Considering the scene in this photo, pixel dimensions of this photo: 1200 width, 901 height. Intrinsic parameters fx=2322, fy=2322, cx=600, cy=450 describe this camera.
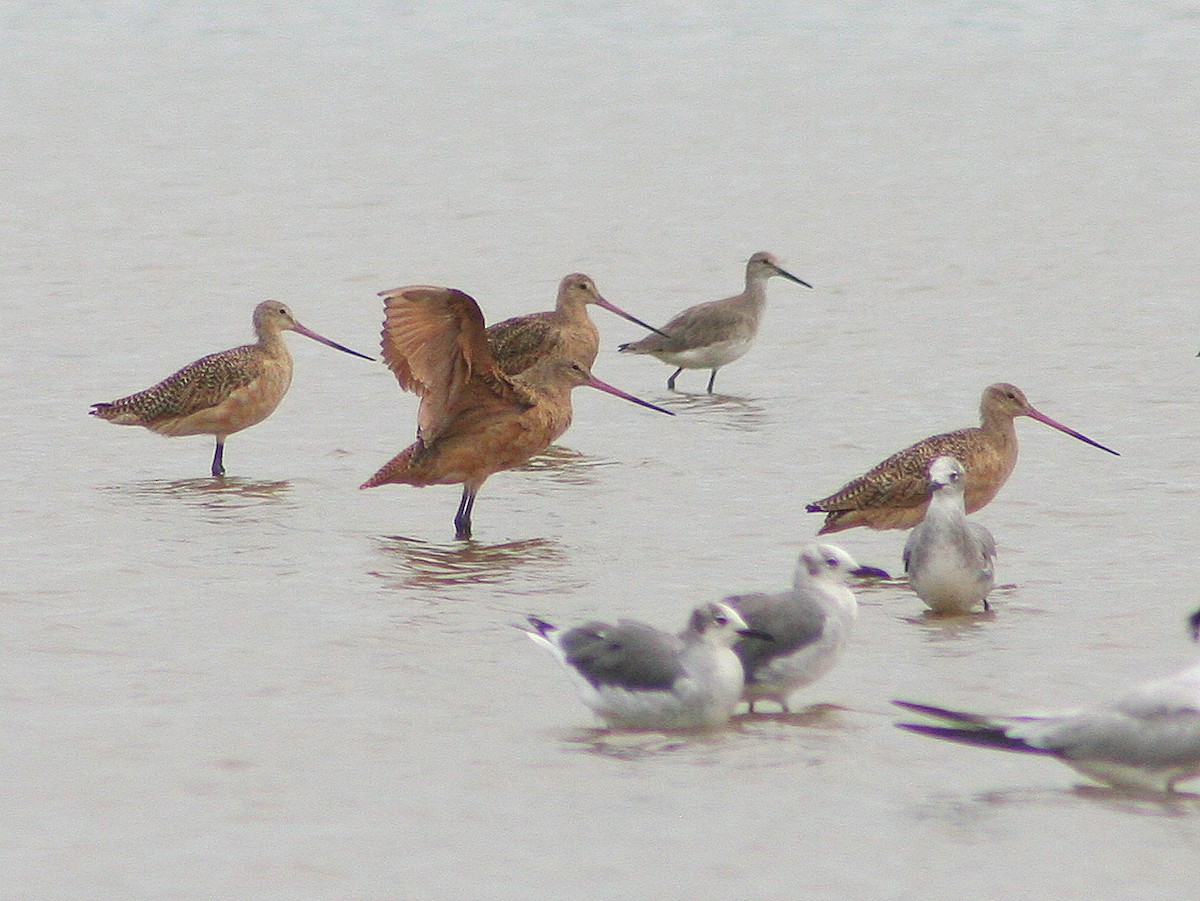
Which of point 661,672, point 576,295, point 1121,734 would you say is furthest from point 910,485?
point 576,295

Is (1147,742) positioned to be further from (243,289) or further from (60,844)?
(243,289)

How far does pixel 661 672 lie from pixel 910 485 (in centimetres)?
340

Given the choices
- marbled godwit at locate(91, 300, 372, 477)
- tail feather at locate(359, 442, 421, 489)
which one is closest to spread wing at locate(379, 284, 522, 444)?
tail feather at locate(359, 442, 421, 489)

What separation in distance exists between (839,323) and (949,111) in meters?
13.4

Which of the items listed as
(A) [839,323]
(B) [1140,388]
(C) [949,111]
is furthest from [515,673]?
(C) [949,111]

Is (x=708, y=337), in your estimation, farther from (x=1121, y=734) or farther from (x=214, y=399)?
(x=1121, y=734)

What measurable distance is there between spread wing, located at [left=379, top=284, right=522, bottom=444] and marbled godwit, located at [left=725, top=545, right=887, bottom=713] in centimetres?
294

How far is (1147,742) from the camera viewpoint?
21.8ft

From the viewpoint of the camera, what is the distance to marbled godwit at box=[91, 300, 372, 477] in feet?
41.4

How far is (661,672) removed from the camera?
737cm

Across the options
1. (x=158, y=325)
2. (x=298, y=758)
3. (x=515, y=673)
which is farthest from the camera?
(x=158, y=325)

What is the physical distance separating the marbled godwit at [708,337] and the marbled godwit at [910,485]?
4961mm

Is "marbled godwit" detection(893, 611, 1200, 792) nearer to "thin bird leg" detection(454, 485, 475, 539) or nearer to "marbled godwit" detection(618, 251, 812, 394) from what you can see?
"thin bird leg" detection(454, 485, 475, 539)

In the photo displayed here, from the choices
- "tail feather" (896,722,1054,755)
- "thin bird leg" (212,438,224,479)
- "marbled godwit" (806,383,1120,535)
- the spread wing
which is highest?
the spread wing
